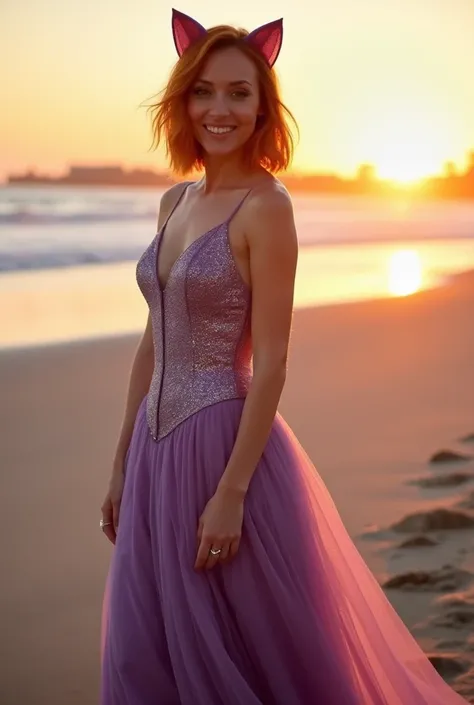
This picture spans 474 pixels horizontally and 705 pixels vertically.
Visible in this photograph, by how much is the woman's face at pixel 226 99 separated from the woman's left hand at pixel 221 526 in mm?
816

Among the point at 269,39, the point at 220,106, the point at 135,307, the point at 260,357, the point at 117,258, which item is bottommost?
the point at 260,357

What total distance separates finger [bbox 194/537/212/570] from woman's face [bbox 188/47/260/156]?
0.91 metres

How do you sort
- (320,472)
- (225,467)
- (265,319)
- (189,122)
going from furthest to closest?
(320,472) < (189,122) < (225,467) < (265,319)

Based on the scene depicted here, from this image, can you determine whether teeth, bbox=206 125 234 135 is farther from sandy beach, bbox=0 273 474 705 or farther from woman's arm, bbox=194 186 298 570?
sandy beach, bbox=0 273 474 705

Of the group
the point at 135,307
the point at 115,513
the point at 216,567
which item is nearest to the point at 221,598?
the point at 216,567

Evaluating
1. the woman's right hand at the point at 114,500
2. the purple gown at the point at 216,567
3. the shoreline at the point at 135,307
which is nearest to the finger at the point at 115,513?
the woman's right hand at the point at 114,500

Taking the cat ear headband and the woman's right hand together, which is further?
the woman's right hand

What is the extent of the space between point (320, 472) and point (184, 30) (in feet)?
10.7

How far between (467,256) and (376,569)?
48.3 ft

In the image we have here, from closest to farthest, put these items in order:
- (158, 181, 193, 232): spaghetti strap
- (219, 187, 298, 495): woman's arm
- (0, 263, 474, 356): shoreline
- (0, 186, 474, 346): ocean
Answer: (219, 187, 298, 495): woman's arm
(158, 181, 193, 232): spaghetti strap
(0, 263, 474, 356): shoreline
(0, 186, 474, 346): ocean

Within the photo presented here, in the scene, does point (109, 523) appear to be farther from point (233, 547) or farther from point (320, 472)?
point (320, 472)

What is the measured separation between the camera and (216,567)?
231cm

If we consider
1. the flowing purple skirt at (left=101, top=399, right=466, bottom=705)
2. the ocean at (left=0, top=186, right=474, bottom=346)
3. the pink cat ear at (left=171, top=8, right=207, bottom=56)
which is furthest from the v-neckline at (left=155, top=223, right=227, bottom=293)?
the ocean at (left=0, top=186, right=474, bottom=346)

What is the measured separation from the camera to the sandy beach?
11.3ft
